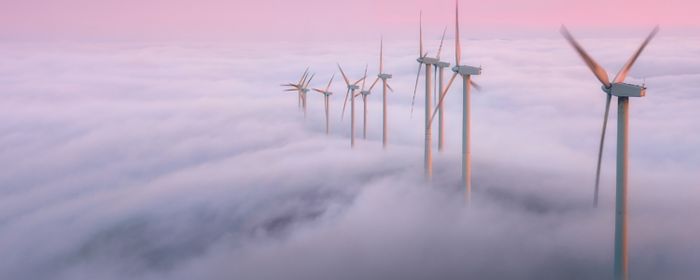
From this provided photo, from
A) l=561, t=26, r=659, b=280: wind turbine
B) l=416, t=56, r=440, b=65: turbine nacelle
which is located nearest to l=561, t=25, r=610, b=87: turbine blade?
l=561, t=26, r=659, b=280: wind turbine

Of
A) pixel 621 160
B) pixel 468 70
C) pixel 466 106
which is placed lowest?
pixel 621 160

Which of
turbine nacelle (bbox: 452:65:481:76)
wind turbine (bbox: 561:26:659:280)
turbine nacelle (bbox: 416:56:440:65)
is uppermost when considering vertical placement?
turbine nacelle (bbox: 416:56:440:65)

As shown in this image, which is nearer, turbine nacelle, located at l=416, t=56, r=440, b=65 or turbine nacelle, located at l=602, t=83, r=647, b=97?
turbine nacelle, located at l=602, t=83, r=647, b=97

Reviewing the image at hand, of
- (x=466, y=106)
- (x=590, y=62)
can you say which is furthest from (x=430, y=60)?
(x=590, y=62)

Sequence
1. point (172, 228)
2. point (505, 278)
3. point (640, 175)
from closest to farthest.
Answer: point (505, 278), point (172, 228), point (640, 175)

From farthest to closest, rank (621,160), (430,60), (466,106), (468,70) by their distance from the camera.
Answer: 1. (430,60)
2. (468,70)
3. (466,106)
4. (621,160)

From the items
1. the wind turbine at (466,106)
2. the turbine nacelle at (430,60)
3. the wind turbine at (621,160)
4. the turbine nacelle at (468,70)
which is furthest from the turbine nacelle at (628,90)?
the turbine nacelle at (430,60)

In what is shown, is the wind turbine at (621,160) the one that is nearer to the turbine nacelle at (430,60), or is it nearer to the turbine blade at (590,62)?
the turbine blade at (590,62)

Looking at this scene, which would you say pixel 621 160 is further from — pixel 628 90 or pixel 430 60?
pixel 430 60

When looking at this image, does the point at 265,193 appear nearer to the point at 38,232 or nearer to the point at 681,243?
the point at 38,232

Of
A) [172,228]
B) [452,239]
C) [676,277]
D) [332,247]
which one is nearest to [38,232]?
[172,228]

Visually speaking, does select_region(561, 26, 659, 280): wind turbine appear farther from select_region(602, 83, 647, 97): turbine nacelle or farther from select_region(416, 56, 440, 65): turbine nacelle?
select_region(416, 56, 440, 65): turbine nacelle
